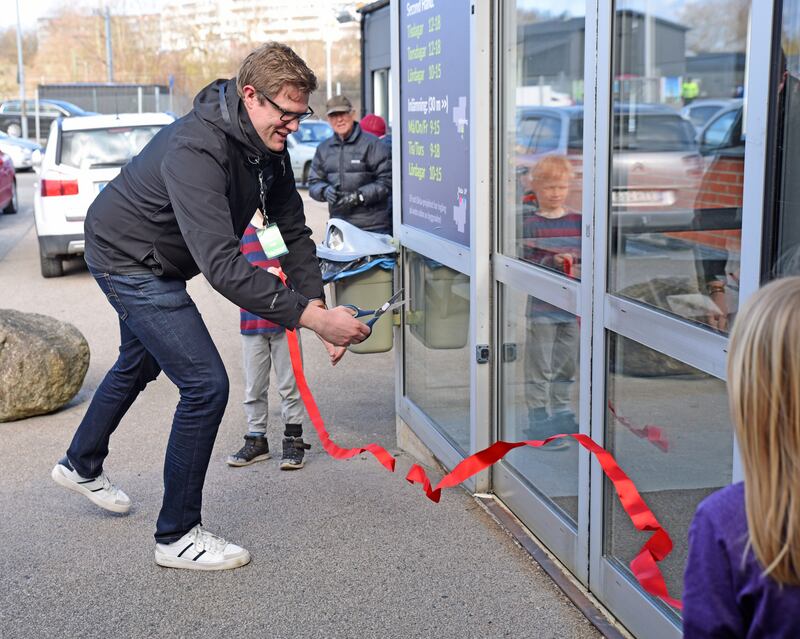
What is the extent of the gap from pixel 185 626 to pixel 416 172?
2678 mm

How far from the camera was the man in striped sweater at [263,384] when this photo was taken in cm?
568

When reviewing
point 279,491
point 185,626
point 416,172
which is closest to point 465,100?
point 416,172

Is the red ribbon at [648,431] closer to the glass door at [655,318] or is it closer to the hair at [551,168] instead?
the glass door at [655,318]

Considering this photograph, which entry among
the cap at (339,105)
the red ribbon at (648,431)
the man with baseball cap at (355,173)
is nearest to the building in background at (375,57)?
the cap at (339,105)

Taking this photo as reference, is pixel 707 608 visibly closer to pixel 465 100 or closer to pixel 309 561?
pixel 309 561

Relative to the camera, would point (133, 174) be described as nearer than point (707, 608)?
No

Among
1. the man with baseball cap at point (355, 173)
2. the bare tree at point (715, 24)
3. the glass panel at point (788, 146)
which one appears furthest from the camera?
the man with baseball cap at point (355, 173)

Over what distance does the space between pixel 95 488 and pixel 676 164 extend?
308 centimetres

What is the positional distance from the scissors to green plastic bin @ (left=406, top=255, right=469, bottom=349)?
0.36ft

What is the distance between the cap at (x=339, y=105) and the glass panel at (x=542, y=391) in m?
3.97

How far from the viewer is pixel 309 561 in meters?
4.44

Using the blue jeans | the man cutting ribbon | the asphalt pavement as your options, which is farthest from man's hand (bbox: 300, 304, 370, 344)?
the asphalt pavement

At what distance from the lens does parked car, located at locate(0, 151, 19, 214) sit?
1870cm

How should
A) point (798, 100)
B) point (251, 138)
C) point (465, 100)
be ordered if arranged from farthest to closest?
point (465, 100)
point (251, 138)
point (798, 100)
